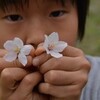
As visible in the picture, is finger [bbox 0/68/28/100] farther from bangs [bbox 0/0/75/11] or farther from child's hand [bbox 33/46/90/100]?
bangs [bbox 0/0/75/11]

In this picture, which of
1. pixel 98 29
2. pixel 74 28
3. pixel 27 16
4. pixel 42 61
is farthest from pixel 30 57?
pixel 98 29

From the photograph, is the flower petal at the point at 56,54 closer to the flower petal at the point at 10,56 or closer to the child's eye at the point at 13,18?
the flower petal at the point at 10,56

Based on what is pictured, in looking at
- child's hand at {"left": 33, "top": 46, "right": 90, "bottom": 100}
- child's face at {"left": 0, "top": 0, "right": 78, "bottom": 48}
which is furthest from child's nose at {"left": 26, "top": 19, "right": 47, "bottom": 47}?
child's hand at {"left": 33, "top": 46, "right": 90, "bottom": 100}

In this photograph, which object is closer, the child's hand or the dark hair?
the child's hand

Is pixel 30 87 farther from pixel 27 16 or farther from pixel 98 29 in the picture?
pixel 98 29

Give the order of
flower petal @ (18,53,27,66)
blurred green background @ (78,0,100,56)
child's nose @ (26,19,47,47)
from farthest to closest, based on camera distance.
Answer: blurred green background @ (78,0,100,56)
child's nose @ (26,19,47,47)
flower petal @ (18,53,27,66)

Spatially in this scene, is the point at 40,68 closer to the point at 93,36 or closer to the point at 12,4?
the point at 12,4

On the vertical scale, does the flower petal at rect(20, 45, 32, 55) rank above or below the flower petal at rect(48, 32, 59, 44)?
below

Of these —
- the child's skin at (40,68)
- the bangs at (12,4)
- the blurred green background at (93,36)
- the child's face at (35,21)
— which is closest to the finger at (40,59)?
the child's skin at (40,68)
